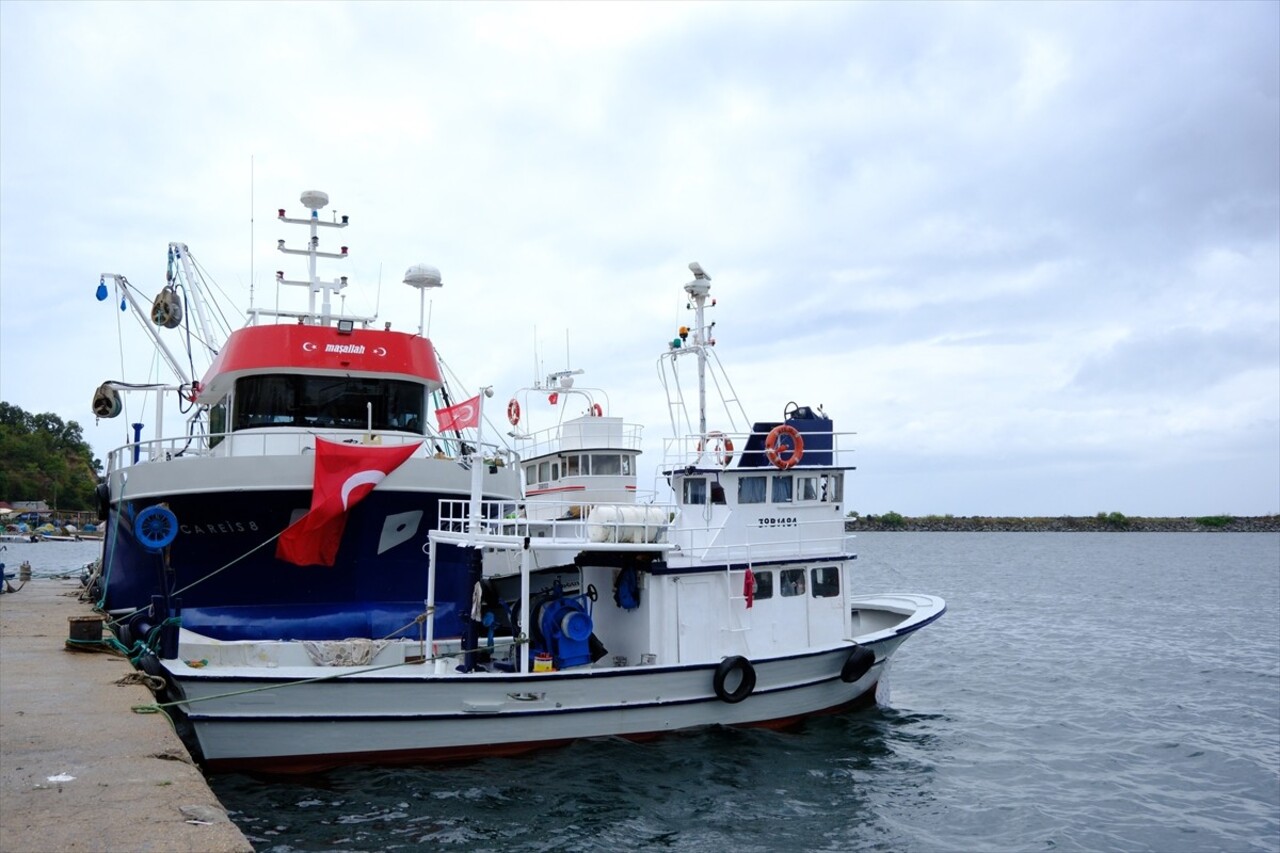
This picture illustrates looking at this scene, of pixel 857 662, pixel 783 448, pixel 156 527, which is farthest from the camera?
pixel 783 448

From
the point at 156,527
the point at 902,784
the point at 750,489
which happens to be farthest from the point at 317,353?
the point at 902,784

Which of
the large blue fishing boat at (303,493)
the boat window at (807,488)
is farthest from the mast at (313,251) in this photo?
the boat window at (807,488)

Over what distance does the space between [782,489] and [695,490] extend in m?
1.50

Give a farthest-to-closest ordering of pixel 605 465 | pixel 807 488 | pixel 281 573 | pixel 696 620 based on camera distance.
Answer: pixel 605 465 → pixel 807 488 → pixel 281 573 → pixel 696 620

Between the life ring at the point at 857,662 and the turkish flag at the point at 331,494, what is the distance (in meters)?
7.50

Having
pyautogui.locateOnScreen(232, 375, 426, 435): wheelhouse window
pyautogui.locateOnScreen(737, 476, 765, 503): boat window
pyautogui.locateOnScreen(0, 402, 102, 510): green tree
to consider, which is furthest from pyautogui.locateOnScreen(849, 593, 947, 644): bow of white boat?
pyautogui.locateOnScreen(0, 402, 102, 510): green tree

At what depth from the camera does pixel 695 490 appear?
50.8ft

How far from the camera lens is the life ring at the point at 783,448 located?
50.3 feet

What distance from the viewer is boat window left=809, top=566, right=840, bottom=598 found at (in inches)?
611

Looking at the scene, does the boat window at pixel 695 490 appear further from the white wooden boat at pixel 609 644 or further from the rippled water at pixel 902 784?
the rippled water at pixel 902 784

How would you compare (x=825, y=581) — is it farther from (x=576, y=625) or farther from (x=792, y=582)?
(x=576, y=625)

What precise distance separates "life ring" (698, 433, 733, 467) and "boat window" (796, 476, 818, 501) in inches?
50.5

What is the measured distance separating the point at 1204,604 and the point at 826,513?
32.1 metres

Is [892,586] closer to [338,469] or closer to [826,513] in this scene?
[826,513]
